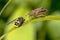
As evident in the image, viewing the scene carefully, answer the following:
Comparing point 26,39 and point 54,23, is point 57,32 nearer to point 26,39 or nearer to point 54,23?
point 54,23

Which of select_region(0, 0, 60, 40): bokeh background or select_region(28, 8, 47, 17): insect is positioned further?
select_region(0, 0, 60, 40): bokeh background

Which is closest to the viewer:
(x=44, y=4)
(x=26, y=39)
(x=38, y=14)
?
(x=38, y=14)

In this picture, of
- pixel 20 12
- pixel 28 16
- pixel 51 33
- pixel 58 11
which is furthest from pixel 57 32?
pixel 28 16

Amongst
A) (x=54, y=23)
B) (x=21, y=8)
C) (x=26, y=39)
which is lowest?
(x=26, y=39)

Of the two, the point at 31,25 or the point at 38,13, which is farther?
the point at 31,25

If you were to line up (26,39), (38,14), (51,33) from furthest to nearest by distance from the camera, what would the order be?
(51,33) < (26,39) < (38,14)

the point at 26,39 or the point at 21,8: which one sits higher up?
the point at 21,8

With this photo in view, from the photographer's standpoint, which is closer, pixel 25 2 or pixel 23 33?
pixel 23 33

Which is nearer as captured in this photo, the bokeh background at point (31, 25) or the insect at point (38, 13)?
the insect at point (38, 13)
